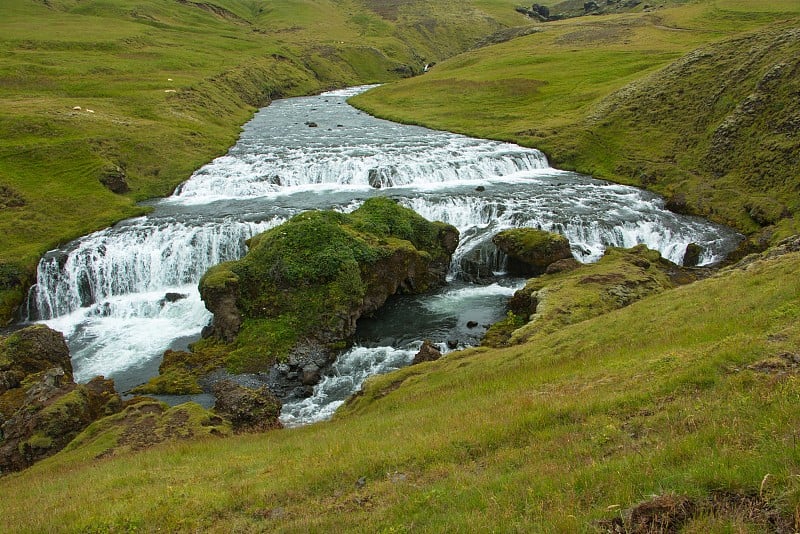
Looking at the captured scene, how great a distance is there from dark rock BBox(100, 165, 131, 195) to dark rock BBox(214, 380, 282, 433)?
34.1 meters

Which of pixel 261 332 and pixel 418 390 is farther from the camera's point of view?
pixel 261 332

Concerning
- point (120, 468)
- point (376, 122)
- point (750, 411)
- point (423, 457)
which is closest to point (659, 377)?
point (750, 411)

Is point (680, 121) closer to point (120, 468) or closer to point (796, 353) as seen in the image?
point (796, 353)

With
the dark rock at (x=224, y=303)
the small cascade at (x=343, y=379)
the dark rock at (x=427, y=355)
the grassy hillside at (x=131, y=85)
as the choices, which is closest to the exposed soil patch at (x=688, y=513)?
the small cascade at (x=343, y=379)

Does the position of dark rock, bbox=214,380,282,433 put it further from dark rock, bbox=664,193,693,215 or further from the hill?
dark rock, bbox=664,193,693,215

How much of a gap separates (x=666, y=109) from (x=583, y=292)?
42.5 meters

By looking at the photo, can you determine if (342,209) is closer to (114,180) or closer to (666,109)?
(114,180)

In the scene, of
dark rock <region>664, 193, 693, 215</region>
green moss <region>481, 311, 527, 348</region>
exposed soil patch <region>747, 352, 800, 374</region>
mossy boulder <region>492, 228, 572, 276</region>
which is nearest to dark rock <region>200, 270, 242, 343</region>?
green moss <region>481, 311, 527, 348</region>

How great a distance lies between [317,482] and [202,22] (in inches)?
7034

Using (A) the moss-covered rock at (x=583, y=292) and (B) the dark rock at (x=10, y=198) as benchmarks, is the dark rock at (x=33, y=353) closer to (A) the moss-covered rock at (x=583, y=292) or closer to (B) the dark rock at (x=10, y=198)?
(B) the dark rock at (x=10, y=198)

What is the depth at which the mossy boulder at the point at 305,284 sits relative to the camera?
27.4 m

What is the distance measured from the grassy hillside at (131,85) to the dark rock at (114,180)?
121mm

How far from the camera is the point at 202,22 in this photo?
16012cm

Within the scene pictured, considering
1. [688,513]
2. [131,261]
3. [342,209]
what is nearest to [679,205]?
[342,209]
